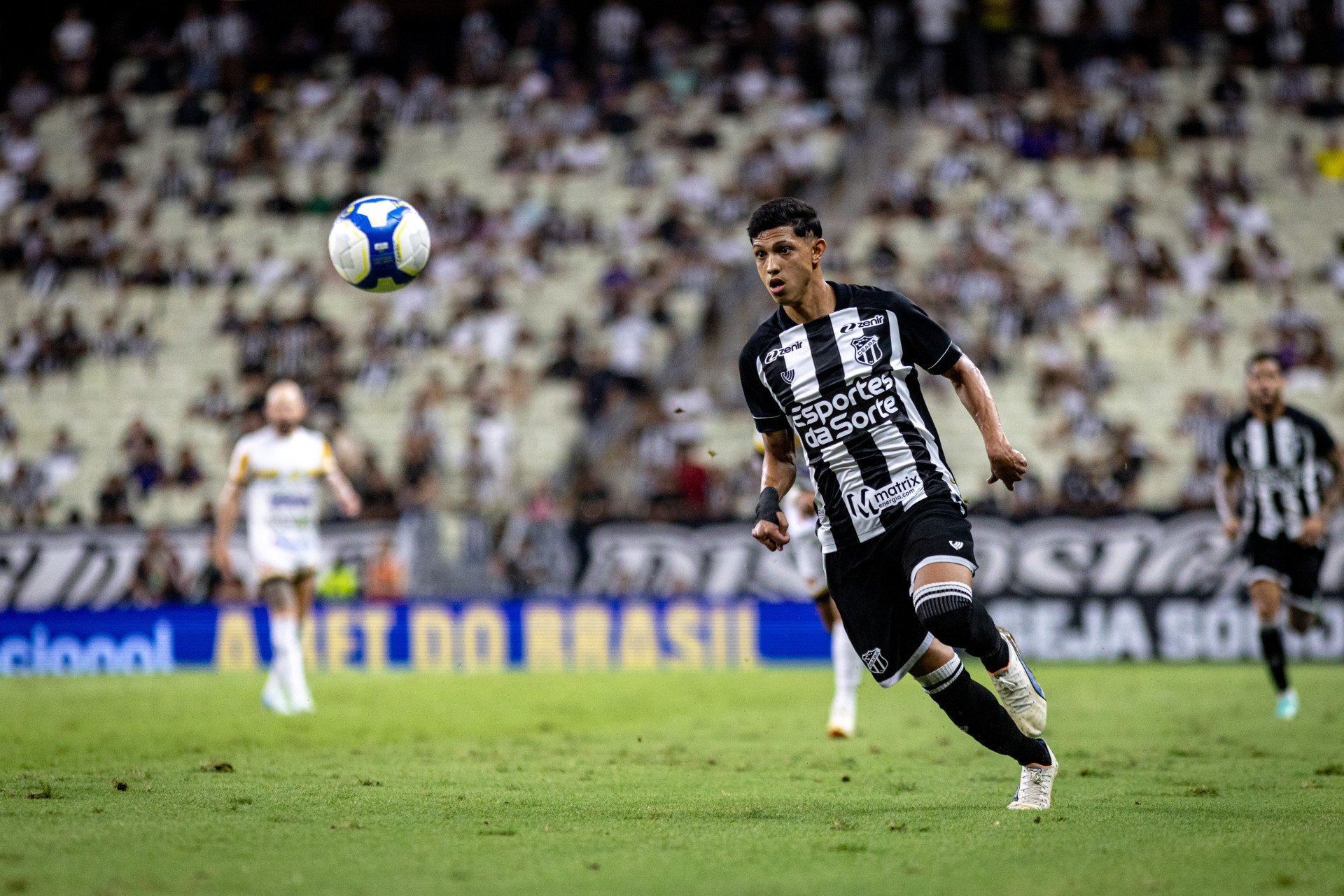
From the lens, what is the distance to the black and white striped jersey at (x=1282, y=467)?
41.3ft

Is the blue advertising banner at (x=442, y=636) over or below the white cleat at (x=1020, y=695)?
below

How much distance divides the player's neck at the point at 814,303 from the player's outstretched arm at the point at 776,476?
0.57 metres

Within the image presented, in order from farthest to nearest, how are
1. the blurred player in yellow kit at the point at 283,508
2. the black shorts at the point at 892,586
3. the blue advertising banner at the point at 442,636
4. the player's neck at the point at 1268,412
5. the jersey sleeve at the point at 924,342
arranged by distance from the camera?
the blue advertising banner at the point at 442,636, the blurred player in yellow kit at the point at 283,508, the player's neck at the point at 1268,412, the jersey sleeve at the point at 924,342, the black shorts at the point at 892,586

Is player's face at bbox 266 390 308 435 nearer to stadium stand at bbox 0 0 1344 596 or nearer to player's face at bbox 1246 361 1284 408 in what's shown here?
stadium stand at bbox 0 0 1344 596

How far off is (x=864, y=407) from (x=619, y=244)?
21.5m

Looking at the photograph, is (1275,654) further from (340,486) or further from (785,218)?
(340,486)

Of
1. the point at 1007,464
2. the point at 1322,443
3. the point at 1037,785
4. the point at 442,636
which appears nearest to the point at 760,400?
the point at 1007,464

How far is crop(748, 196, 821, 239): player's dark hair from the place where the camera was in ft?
22.7

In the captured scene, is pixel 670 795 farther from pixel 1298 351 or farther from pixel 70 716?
pixel 1298 351

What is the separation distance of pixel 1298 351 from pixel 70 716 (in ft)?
64.3

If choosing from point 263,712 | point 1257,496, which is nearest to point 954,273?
point 1257,496

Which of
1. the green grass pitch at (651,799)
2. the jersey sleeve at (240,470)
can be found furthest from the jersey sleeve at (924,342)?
the jersey sleeve at (240,470)

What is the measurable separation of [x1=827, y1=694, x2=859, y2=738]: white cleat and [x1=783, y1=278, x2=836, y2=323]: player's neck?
467 centimetres

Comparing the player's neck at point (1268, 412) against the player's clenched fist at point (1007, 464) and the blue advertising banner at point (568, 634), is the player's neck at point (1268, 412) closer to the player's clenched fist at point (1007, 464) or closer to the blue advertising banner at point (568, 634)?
the player's clenched fist at point (1007, 464)
